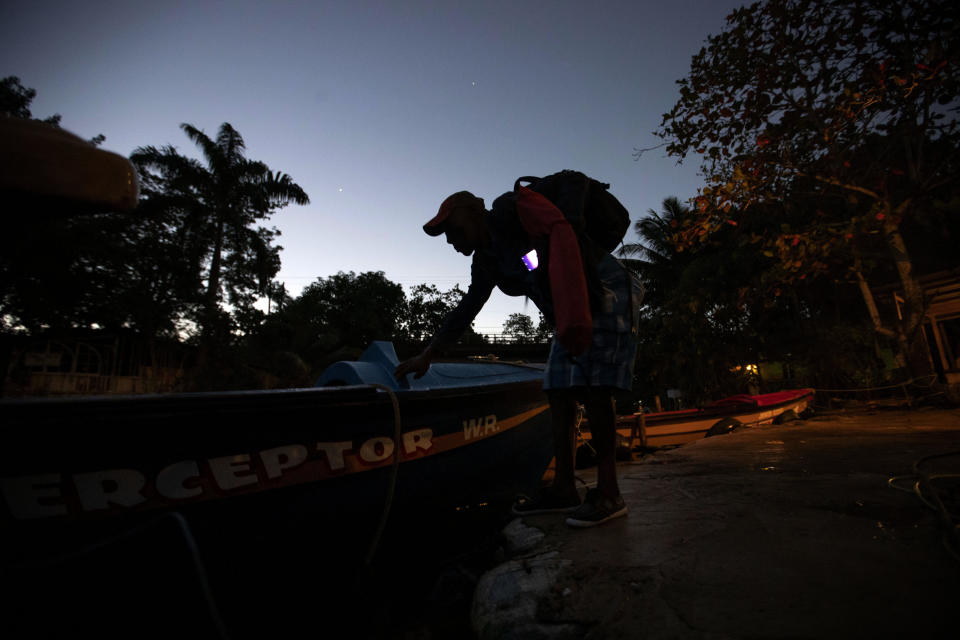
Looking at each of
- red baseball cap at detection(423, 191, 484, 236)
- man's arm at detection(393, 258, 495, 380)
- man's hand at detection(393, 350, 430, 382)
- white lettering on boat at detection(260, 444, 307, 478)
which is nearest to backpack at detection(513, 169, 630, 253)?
red baseball cap at detection(423, 191, 484, 236)

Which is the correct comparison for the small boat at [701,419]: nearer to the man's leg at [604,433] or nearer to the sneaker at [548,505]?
the sneaker at [548,505]

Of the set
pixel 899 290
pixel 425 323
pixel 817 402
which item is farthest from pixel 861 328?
pixel 425 323

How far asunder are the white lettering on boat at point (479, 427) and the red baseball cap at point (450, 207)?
1057 millimetres

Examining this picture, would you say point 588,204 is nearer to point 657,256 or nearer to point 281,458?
point 281,458

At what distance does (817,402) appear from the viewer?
1109cm

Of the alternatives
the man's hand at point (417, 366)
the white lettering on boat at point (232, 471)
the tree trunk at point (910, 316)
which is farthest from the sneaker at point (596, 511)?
the tree trunk at point (910, 316)

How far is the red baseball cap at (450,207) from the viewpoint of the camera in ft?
7.14

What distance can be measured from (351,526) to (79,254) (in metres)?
14.9

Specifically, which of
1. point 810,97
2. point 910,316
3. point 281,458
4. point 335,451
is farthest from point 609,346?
point 910,316

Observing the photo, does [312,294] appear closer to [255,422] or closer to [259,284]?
[259,284]

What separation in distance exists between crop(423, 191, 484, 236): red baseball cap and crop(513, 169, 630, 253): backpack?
34 cm

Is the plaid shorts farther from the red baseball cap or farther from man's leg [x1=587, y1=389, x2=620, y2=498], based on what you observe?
the red baseball cap

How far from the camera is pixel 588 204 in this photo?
1.94 metres

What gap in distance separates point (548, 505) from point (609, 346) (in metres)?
0.82
